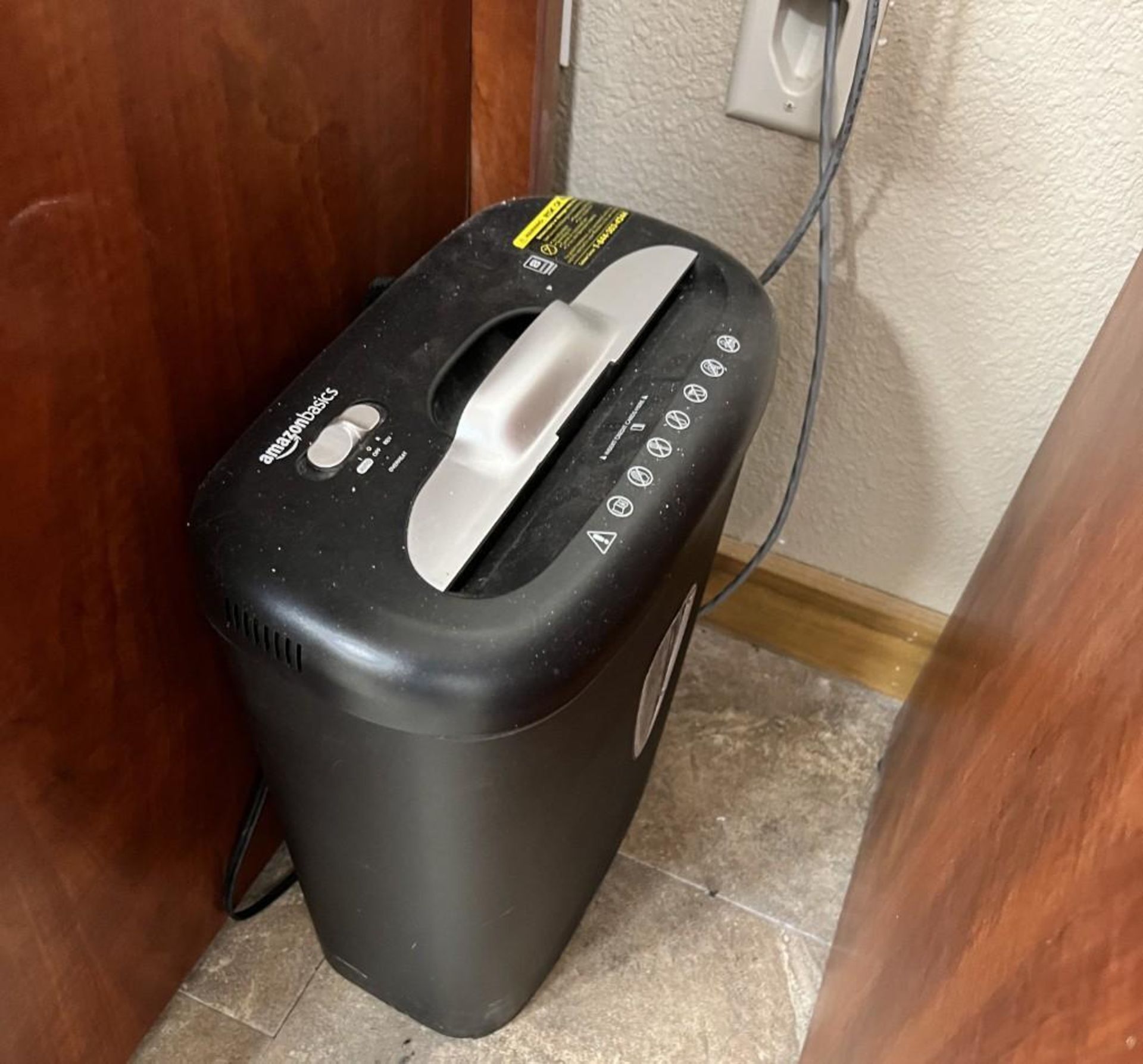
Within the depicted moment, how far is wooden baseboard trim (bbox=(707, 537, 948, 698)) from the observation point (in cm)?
95

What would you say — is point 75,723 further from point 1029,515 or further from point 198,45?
point 1029,515

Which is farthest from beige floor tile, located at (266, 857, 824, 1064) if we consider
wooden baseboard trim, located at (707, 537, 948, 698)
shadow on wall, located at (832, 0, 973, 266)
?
shadow on wall, located at (832, 0, 973, 266)

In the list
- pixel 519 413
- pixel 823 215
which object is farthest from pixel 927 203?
pixel 519 413

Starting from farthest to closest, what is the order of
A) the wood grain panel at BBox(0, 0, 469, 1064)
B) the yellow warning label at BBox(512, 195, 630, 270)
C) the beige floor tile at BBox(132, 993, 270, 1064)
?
the beige floor tile at BBox(132, 993, 270, 1064) → the yellow warning label at BBox(512, 195, 630, 270) → the wood grain panel at BBox(0, 0, 469, 1064)

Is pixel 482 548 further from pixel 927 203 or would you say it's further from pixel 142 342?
pixel 927 203

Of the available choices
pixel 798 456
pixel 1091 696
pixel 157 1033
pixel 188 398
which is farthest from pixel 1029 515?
pixel 157 1033

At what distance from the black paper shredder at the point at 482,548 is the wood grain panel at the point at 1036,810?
164 millimetres

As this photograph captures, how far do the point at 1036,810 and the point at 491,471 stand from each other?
267mm

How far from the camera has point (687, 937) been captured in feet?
2.81

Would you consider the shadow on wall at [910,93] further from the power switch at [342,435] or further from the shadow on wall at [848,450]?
the power switch at [342,435]

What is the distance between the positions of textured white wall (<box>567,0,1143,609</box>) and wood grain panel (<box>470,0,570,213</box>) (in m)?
0.04

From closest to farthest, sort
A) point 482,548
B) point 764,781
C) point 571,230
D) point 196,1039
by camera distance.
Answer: point 482,548 < point 571,230 < point 196,1039 < point 764,781

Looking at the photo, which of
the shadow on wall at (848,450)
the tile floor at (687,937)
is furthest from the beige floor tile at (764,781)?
the shadow on wall at (848,450)

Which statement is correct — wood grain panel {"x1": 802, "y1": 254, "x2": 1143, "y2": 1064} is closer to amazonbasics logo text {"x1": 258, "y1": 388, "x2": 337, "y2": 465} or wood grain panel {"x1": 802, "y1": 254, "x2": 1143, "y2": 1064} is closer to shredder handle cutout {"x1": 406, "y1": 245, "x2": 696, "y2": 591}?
shredder handle cutout {"x1": 406, "y1": 245, "x2": 696, "y2": 591}
